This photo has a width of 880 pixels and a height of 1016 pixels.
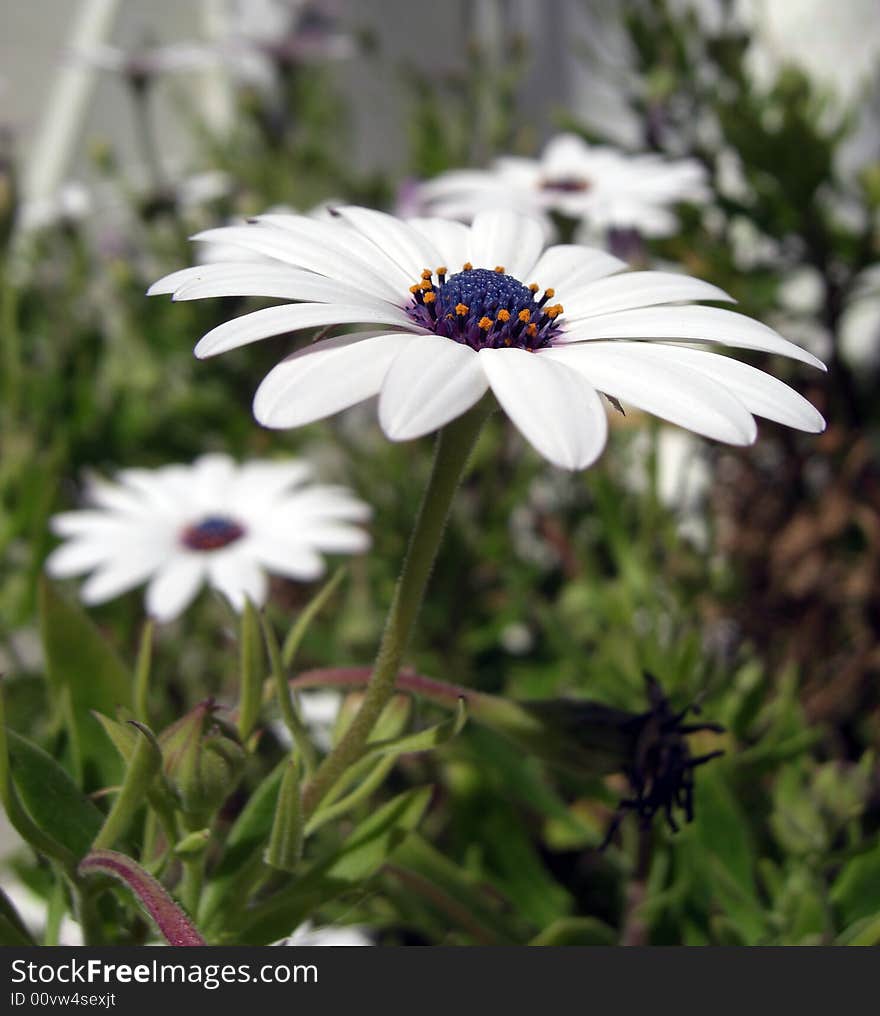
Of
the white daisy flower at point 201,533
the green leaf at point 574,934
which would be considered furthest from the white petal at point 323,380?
the white daisy flower at point 201,533

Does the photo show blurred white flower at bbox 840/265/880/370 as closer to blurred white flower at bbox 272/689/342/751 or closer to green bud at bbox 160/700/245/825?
blurred white flower at bbox 272/689/342/751

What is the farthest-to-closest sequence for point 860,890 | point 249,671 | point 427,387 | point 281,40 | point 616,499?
point 281,40 → point 616,499 → point 860,890 → point 249,671 → point 427,387

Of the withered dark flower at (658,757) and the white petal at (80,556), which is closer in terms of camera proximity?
the withered dark flower at (658,757)

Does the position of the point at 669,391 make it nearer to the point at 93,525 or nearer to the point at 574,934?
the point at 574,934

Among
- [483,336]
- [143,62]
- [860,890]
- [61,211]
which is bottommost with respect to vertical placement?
[860,890]

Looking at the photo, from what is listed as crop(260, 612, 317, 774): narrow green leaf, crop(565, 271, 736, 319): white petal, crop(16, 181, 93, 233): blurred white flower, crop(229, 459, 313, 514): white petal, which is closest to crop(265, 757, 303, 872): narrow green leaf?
crop(260, 612, 317, 774): narrow green leaf

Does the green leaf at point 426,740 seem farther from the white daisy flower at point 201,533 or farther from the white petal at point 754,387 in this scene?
the white daisy flower at point 201,533

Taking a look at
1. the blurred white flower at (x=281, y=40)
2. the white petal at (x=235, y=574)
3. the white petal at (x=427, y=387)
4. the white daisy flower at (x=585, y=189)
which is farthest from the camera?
the blurred white flower at (x=281, y=40)

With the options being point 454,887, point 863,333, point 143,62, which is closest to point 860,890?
A: point 454,887
